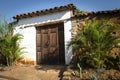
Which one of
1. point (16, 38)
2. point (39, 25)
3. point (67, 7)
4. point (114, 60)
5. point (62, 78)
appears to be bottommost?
point (62, 78)

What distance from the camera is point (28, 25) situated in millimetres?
12953

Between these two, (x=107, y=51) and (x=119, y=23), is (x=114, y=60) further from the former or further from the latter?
(x=119, y=23)

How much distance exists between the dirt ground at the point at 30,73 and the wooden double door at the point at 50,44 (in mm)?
1180

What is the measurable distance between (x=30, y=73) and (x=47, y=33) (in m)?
2.91

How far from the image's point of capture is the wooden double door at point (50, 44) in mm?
11805

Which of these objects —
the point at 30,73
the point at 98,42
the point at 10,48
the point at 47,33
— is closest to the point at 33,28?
the point at 47,33

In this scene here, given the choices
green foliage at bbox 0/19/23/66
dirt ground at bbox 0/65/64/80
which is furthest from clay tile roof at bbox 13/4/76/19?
dirt ground at bbox 0/65/64/80

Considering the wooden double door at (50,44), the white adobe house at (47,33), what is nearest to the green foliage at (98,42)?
the white adobe house at (47,33)

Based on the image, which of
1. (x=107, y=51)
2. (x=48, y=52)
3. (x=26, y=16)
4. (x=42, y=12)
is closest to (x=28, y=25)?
(x=26, y=16)

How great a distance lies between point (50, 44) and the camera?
12.1 m

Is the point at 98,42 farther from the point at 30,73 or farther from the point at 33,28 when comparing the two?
the point at 33,28

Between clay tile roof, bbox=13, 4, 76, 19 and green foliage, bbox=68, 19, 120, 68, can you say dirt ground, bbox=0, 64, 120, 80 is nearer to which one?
green foliage, bbox=68, 19, 120, 68

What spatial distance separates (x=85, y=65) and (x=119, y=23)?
2.62m

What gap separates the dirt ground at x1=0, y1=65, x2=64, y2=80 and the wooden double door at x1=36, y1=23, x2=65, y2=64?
1.18 meters
